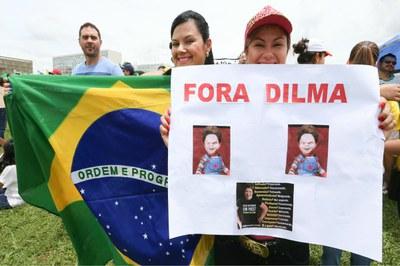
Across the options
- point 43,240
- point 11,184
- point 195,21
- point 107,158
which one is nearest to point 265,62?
point 195,21

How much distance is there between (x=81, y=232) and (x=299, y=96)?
4.73 ft

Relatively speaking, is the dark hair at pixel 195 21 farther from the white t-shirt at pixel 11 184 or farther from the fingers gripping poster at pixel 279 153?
the white t-shirt at pixel 11 184

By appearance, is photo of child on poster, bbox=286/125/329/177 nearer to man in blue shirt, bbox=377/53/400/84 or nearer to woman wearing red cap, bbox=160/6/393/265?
woman wearing red cap, bbox=160/6/393/265

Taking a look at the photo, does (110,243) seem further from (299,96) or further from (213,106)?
(299,96)

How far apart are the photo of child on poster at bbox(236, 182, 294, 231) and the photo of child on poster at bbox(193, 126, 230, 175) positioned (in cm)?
11

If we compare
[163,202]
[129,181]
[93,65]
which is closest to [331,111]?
[163,202]

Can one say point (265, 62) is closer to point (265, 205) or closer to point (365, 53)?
point (265, 205)

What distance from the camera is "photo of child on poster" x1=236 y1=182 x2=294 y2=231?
1.34 meters

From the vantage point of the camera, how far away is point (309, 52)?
3041mm

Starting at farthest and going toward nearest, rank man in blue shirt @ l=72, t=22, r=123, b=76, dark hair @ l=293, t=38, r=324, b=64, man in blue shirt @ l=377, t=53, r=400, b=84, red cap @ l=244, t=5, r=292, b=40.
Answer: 1. man in blue shirt @ l=377, t=53, r=400, b=84
2. man in blue shirt @ l=72, t=22, r=123, b=76
3. dark hair @ l=293, t=38, r=324, b=64
4. red cap @ l=244, t=5, r=292, b=40

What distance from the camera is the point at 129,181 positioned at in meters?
1.75

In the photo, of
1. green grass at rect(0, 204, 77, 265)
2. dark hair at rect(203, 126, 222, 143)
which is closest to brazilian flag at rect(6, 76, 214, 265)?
dark hair at rect(203, 126, 222, 143)

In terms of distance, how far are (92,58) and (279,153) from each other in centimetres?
319

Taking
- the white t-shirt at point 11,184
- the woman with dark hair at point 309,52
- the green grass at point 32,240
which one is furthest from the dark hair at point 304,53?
the white t-shirt at point 11,184
